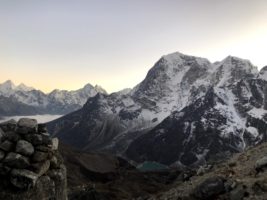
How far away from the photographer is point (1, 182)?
67.3 ft

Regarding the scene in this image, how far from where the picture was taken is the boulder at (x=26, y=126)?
21266 millimetres

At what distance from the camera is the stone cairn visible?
66.6 ft

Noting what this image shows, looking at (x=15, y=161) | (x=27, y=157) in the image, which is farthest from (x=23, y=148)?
(x=15, y=161)

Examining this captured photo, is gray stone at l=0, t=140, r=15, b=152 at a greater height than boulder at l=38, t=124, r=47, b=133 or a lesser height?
lesser

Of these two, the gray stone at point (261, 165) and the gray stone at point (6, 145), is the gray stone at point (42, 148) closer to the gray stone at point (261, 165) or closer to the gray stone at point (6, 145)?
the gray stone at point (6, 145)

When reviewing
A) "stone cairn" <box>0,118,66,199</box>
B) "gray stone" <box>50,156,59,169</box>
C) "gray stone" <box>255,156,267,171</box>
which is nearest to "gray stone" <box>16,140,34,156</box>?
"stone cairn" <box>0,118,66,199</box>

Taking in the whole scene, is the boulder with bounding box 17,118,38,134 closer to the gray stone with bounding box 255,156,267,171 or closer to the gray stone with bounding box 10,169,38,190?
the gray stone with bounding box 10,169,38,190

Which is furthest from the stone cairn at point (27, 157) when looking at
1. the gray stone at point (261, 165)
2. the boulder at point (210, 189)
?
the gray stone at point (261, 165)

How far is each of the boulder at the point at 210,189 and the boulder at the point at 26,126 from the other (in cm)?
1607

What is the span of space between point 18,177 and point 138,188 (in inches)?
4769

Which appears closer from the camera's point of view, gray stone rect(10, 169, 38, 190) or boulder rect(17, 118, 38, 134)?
gray stone rect(10, 169, 38, 190)

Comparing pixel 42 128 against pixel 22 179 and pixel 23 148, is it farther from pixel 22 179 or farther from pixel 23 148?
pixel 22 179

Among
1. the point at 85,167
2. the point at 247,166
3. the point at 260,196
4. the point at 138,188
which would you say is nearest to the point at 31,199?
the point at 260,196

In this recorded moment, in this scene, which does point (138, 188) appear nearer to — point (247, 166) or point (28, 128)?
point (247, 166)
